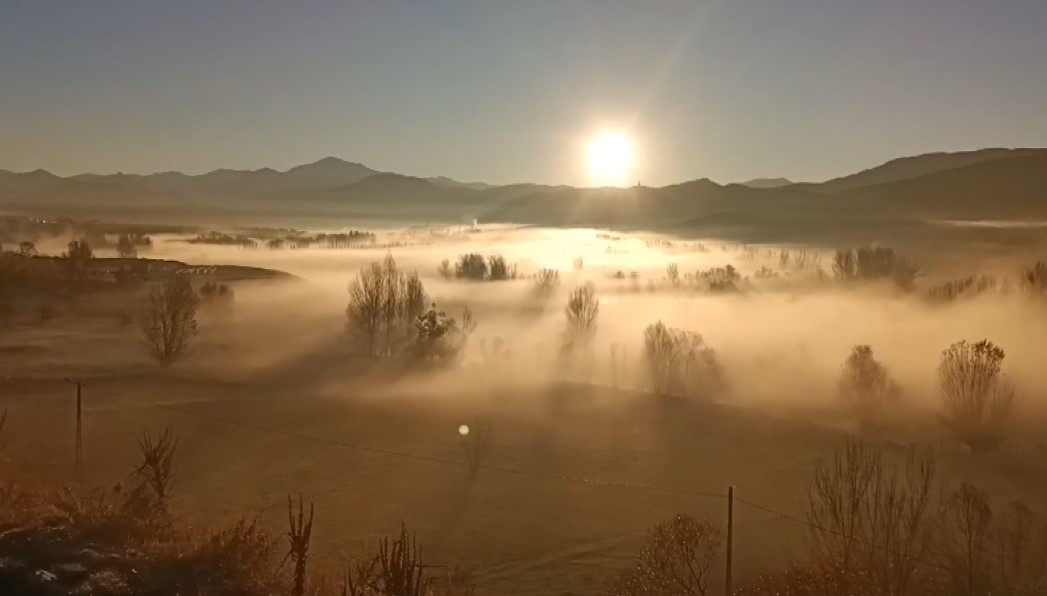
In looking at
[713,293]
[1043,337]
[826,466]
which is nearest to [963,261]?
[713,293]

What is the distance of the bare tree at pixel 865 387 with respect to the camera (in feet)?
186

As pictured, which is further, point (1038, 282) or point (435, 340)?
point (1038, 282)

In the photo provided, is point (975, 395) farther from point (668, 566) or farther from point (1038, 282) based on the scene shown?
point (1038, 282)

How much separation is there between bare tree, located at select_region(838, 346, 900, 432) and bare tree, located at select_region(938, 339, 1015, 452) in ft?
12.4

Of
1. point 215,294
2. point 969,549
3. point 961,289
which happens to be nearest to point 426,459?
point 969,549

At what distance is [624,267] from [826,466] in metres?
141

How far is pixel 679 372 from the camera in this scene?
69.8 meters

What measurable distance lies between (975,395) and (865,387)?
24.5 ft

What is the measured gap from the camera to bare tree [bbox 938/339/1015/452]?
5012cm

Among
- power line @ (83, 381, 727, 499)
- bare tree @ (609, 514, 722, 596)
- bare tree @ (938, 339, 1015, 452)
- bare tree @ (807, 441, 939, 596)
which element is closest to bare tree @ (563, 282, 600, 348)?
bare tree @ (938, 339, 1015, 452)

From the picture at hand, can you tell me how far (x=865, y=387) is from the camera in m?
58.5

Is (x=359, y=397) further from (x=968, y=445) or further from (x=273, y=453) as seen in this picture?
(x=968, y=445)

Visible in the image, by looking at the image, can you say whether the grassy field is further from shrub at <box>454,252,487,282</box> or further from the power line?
shrub at <box>454,252,487,282</box>

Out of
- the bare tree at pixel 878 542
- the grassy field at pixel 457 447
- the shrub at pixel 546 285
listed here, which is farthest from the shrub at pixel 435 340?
the shrub at pixel 546 285
